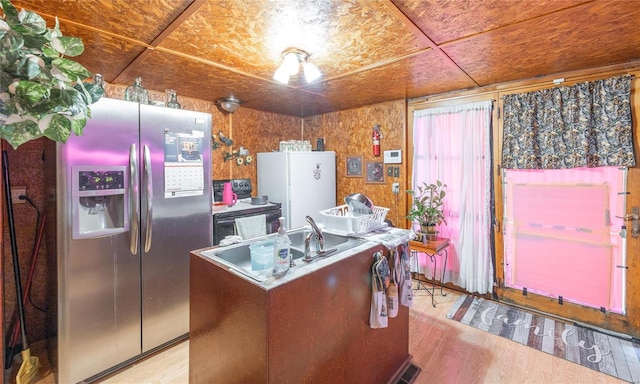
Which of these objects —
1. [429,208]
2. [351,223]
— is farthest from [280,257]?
[429,208]

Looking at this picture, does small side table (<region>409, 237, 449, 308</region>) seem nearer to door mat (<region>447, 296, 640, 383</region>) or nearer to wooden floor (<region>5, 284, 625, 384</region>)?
door mat (<region>447, 296, 640, 383</region>)

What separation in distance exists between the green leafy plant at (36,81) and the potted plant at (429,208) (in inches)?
116

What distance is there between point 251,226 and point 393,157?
195cm

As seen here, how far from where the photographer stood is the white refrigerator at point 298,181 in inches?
139

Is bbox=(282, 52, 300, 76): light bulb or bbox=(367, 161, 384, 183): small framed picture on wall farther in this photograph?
bbox=(367, 161, 384, 183): small framed picture on wall

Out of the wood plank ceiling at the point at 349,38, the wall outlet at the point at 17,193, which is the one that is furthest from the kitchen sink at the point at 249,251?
the wall outlet at the point at 17,193

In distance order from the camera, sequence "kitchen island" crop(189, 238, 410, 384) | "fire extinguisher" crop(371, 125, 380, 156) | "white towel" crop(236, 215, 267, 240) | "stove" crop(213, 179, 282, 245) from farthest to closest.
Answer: "fire extinguisher" crop(371, 125, 380, 156) < "white towel" crop(236, 215, 267, 240) < "stove" crop(213, 179, 282, 245) < "kitchen island" crop(189, 238, 410, 384)

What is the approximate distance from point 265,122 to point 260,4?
8.64ft

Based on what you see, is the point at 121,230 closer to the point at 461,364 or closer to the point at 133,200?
the point at 133,200

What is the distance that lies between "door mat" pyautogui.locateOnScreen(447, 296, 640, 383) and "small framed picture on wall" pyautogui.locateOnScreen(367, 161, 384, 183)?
1.71 meters

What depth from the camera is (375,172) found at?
12.4 ft

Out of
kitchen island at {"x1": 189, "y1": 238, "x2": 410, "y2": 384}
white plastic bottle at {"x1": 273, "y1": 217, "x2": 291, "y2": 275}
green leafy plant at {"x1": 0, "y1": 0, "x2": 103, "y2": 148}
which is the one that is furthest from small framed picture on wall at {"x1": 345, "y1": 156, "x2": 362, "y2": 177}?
green leafy plant at {"x1": 0, "y1": 0, "x2": 103, "y2": 148}

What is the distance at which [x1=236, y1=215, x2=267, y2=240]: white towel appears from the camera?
112 inches

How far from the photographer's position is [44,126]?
2.86ft
